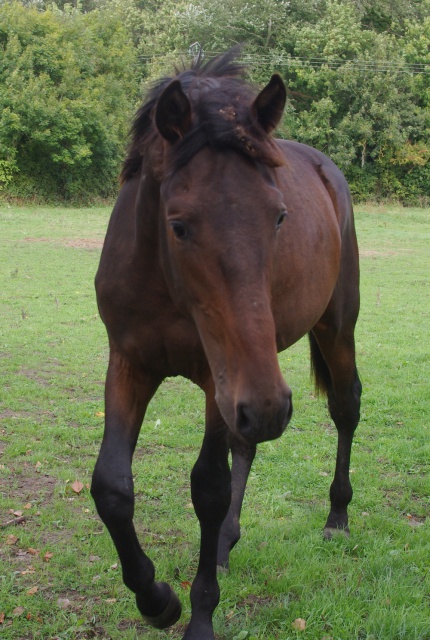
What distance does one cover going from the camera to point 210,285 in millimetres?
2178

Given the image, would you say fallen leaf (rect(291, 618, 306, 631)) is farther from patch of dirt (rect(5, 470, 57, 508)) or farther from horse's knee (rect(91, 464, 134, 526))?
patch of dirt (rect(5, 470, 57, 508))

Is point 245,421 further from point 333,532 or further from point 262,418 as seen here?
point 333,532

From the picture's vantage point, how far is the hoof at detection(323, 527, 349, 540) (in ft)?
13.4

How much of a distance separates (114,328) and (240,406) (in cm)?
122

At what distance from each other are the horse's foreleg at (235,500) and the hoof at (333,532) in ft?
1.87

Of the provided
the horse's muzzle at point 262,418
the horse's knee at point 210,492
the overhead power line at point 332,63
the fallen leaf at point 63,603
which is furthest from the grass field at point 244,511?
the overhead power line at point 332,63

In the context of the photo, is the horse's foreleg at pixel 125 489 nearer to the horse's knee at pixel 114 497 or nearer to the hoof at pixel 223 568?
the horse's knee at pixel 114 497

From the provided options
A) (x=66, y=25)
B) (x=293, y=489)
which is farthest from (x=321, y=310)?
(x=66, y=25)

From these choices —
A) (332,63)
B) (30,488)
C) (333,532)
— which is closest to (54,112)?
(332,63)

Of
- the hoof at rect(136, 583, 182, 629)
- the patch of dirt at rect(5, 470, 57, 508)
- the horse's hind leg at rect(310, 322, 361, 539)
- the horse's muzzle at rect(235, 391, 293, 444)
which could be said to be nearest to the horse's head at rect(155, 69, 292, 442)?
the horse's muzzle at rect(235, 391, 293, 444)

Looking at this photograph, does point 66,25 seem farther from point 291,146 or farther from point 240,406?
point 240,406

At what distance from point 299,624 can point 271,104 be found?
2.34 m

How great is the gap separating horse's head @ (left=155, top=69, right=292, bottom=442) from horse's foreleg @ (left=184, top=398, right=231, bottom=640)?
2.45 ft

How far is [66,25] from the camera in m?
32.4
